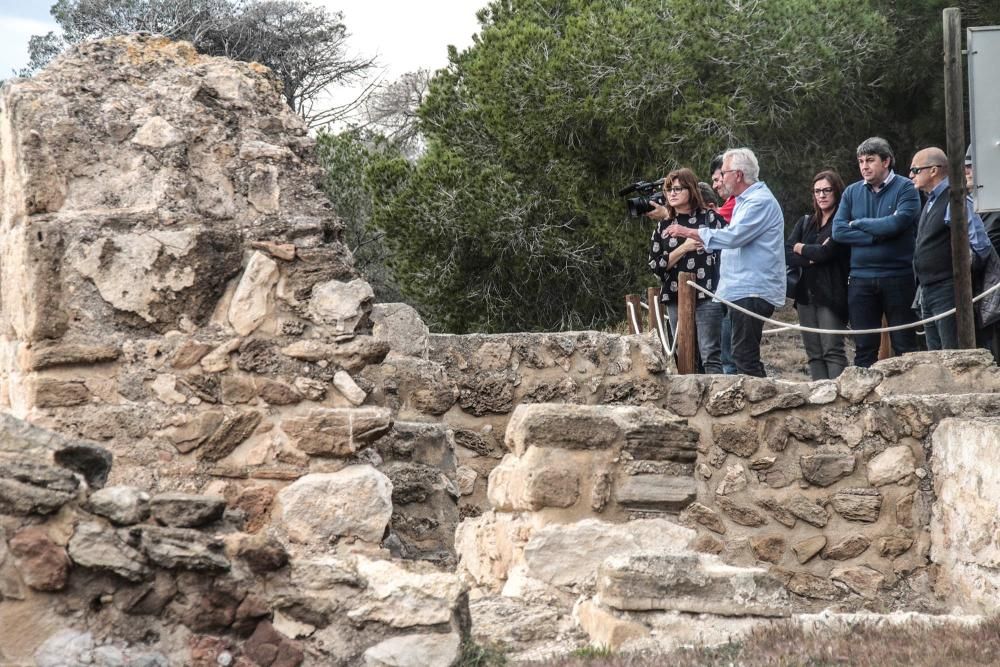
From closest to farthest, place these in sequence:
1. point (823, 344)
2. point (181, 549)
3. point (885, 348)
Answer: point (181, 549) → point (823, 344) → point (885, 348)

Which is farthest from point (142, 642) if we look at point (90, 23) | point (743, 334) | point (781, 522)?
point (90, 23)

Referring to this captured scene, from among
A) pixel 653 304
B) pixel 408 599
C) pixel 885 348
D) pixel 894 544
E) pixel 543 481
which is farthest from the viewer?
pixel 653 304

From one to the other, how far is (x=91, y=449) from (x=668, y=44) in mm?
13286

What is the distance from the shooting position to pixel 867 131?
16297 millimetres

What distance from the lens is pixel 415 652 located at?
3098 millimetres

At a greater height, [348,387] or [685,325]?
[685,325]

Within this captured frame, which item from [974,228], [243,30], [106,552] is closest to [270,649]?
[106,552]

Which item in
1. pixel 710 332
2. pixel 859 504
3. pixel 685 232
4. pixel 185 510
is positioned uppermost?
pixel 685 232

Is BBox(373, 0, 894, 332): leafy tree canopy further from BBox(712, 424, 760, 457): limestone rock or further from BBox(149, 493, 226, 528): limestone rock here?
BBox(149, 493, 226, 528): limestone rock

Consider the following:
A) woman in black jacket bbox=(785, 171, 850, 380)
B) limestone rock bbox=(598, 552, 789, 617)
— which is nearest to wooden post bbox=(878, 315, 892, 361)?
woman in black jacket bbox=(785, 171, 850, 380)

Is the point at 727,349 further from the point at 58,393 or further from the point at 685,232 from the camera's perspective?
the point at 58,393

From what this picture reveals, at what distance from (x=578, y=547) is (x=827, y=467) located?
184 centimetres

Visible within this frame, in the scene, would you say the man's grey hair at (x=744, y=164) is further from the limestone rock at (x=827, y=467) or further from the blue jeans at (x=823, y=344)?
the limestone rock at (x=827, y=467)

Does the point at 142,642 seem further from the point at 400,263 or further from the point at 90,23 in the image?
the point at 90,23
